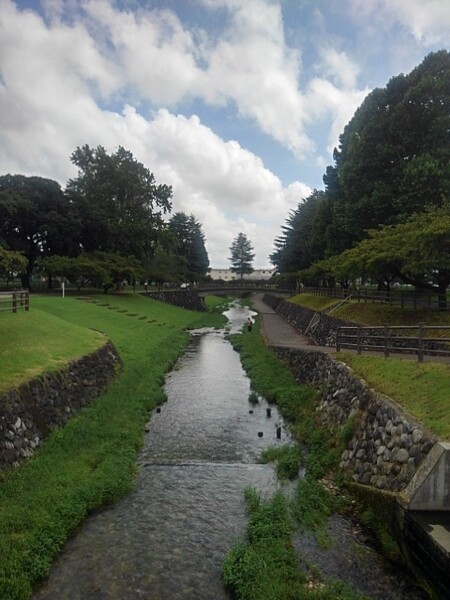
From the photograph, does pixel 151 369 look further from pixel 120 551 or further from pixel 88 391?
pixel 120 551

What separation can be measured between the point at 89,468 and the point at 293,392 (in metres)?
9.93

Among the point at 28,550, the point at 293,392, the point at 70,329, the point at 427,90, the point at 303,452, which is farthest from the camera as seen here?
the point at 427,90

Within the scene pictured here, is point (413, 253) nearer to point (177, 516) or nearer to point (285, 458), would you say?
point (285, 458)

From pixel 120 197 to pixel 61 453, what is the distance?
52959 millimetres

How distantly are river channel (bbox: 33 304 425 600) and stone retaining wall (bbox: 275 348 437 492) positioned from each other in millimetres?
1547

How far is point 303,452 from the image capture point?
12.8m

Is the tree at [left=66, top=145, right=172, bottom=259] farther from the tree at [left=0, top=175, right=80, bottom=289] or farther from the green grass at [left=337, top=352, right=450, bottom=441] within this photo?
the green grass at [left=337, top=352, right=450, bottom=441]

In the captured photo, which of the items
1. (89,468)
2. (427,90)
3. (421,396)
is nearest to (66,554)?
(89,468)

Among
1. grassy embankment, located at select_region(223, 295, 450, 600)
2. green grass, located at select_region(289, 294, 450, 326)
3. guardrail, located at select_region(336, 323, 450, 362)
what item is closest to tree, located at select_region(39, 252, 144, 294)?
green grass, located at select_region(289, 294, 450, 326)

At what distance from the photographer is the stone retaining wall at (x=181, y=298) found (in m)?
58.3

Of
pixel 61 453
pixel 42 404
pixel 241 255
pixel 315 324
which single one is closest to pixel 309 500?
pixel 61 453

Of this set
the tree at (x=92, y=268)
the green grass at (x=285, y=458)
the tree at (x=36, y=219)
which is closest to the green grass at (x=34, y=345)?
the green grass at (x=285, y=458)

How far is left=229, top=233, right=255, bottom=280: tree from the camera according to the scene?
13525cm

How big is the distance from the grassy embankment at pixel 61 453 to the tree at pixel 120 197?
110 feet
